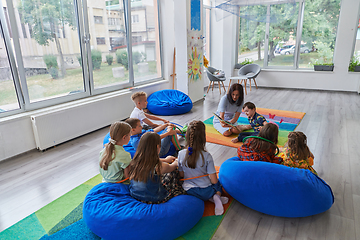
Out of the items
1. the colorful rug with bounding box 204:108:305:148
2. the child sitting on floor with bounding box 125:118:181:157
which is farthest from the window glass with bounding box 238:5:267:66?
the child sitting on floor with bounding box 125:118:181:157

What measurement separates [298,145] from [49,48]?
3.76 metres

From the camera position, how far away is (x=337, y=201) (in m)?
2.40

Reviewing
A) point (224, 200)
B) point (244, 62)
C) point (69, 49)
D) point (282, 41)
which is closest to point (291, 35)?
point (282, 41)

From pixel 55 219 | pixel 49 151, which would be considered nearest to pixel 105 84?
pixel 49 151

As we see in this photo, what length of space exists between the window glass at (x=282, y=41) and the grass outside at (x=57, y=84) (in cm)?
510

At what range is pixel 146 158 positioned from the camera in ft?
6.55

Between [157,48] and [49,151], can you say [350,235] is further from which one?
[157,48]

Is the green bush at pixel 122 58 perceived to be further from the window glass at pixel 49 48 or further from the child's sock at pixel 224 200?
the child's sock at pixel 224 200

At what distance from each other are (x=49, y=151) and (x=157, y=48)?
12.2 feet

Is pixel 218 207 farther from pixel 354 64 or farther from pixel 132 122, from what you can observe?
pixel 354 64

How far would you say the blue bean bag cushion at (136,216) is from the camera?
186 cm

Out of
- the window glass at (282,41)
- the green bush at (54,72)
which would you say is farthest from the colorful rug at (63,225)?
the window glass at (282,41)

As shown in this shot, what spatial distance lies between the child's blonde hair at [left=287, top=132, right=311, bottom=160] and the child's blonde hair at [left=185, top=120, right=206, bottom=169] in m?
0.82

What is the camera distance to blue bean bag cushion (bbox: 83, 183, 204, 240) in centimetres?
186
